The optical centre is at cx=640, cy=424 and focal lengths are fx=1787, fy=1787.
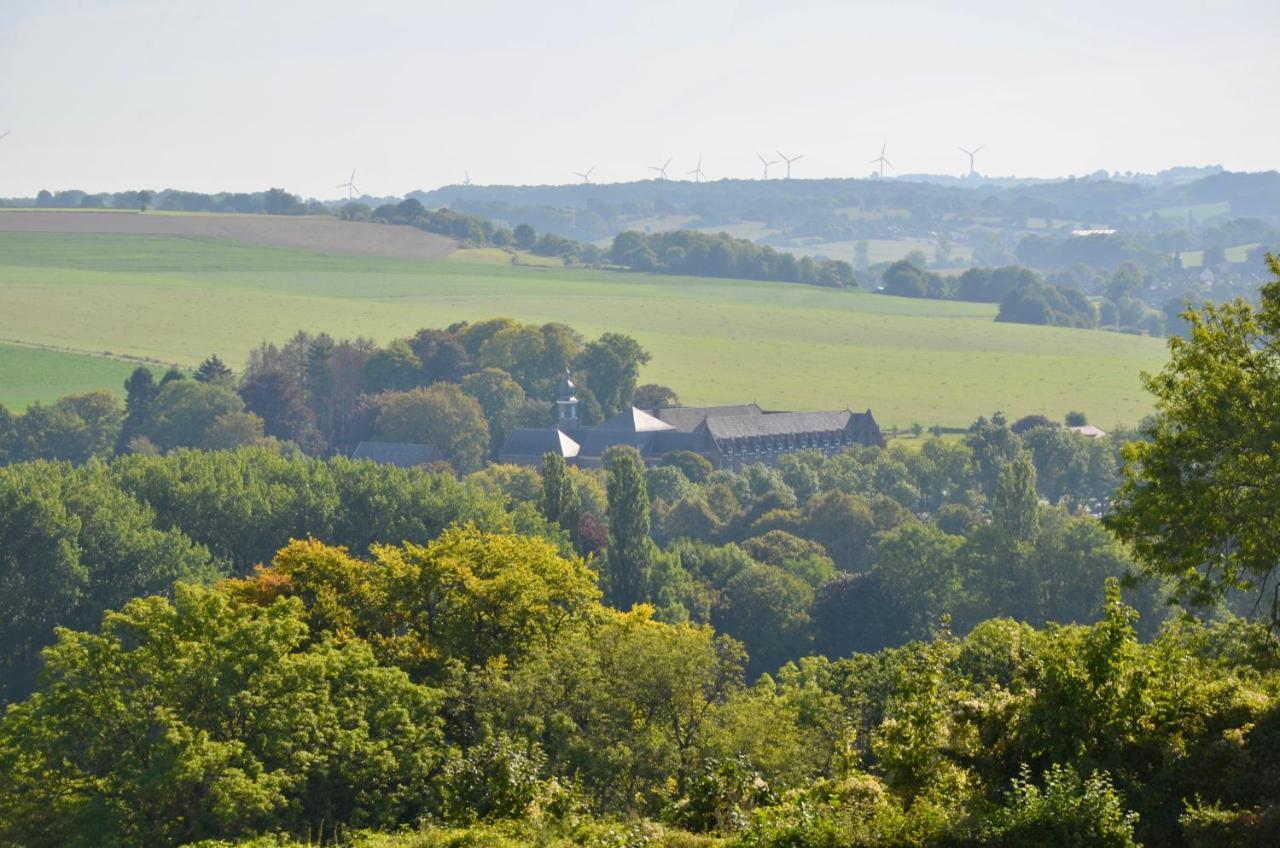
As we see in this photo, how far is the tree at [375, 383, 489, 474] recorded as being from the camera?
526 ft

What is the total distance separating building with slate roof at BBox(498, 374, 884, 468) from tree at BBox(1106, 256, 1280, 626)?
123 metres

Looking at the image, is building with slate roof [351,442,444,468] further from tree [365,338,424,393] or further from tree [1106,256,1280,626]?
tree [1106,256,1280,626]

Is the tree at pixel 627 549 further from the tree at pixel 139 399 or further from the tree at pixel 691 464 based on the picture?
the tree at pixel 139 399

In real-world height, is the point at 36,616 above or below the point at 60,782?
below

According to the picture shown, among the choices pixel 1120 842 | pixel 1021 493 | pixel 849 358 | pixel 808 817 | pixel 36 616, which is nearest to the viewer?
pixel 1120 842

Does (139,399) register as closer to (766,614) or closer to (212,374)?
(212,374)

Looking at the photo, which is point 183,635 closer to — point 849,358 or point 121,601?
point 121,601

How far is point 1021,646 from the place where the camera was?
110 ft

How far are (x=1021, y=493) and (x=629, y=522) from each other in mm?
23099

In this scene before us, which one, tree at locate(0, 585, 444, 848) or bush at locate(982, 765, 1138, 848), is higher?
bush at locate(982, 765, 1138, 848)

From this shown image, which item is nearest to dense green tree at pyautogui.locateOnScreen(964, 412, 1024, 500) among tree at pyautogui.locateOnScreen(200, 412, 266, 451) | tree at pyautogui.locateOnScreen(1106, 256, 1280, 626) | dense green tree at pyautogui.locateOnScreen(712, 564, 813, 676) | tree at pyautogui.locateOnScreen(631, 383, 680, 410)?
tree at pyautogui.locateOnScreen(631, 383, 680, 410)

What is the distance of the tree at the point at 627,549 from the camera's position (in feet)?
292

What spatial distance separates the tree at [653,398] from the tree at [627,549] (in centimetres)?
8252

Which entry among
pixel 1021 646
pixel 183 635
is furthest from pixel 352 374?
pixel 1021 646
